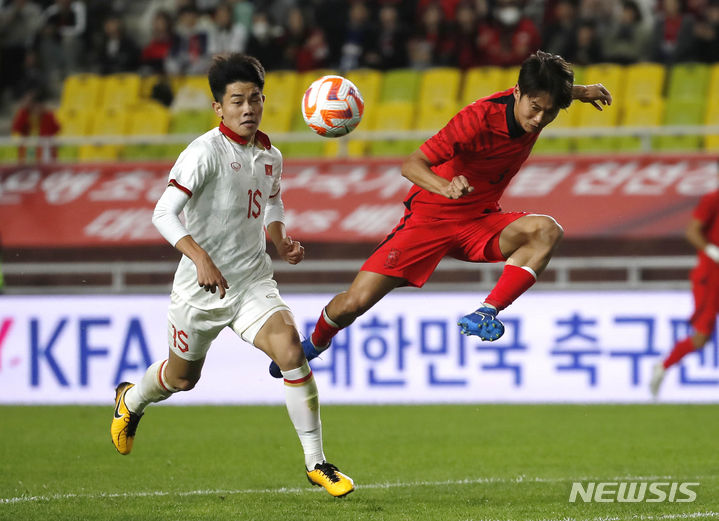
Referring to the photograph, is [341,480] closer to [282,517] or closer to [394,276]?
[282,517]

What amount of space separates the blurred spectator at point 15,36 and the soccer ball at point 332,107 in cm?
1130

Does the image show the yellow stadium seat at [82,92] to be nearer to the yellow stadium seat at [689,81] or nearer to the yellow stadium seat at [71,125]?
the yellow stadium seat at [71,125]

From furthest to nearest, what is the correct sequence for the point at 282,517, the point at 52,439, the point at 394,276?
the point at 52,439 < the point at 394,276 < the point at 282,517

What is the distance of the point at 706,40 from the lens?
46.2 ft

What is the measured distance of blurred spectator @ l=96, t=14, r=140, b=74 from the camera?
16016 mm

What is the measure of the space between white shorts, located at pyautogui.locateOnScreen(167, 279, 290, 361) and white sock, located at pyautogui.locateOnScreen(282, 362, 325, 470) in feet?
0.96

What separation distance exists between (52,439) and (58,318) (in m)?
2.80

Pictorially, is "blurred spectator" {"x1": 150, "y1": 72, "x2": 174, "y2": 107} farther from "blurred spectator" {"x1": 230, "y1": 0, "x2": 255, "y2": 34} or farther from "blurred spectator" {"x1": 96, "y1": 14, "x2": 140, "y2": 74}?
"blurred spectator" {"x1": 230, "y1": 0, "x2": 255, "y2": 34}

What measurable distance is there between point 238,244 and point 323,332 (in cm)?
118

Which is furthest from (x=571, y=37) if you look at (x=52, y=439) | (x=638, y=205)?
(x=52, y=439)

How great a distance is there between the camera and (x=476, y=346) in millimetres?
11266

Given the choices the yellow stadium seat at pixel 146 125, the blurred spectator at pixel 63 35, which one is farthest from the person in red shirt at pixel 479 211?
the blurred spectator at pixel 63 35

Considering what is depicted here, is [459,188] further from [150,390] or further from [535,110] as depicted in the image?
[150,390]

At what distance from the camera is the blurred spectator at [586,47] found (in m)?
14.2
